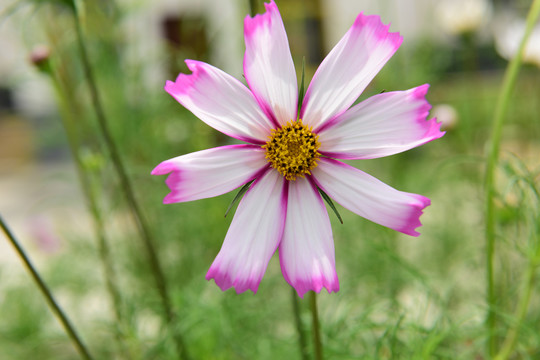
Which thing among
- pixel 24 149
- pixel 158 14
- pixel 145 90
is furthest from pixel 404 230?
pixel 24 149

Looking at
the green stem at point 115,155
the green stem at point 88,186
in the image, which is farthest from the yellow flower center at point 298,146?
the green stem at point 88,186

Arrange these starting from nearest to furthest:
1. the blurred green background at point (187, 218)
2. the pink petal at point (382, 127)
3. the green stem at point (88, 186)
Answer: the pink petal at point (382, 127), the green stem at point (88, 186), the blurred green background at point (187, 218)

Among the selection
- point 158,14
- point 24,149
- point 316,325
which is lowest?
point 316,325

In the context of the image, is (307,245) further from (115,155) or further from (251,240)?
(115,155)

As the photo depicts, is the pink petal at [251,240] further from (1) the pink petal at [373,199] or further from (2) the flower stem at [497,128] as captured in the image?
(2) the flower stem at [497,128]

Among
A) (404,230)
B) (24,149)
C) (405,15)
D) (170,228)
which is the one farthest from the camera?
(24,149)

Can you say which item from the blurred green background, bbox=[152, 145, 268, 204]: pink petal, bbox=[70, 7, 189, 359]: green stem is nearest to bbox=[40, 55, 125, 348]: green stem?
the blurred green background

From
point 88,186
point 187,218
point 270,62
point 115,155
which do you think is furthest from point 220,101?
point 187,218

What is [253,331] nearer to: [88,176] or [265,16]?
[88,176]

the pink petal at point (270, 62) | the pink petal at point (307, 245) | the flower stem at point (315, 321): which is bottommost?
the flower stem at point (315, 321)
